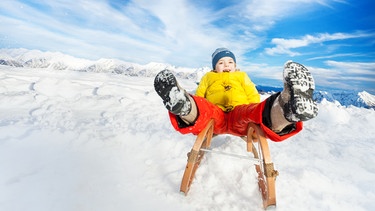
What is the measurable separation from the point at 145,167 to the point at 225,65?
5.70ft

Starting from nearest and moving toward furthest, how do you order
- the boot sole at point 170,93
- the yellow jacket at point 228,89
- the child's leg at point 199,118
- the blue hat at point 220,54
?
the boot sole at point 170,93, the child's leg at point 199,118, the yellow jacket at point 228,89, the blue hat at point 220,54

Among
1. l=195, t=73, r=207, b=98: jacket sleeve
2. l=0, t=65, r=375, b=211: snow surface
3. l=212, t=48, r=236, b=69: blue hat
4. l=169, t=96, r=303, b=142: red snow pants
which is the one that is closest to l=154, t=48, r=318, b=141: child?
l=169, t=96, r=303, b=142: red snow pants

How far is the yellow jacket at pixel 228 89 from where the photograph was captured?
314 cm

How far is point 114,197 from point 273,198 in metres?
1.27

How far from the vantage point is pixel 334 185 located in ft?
8.39

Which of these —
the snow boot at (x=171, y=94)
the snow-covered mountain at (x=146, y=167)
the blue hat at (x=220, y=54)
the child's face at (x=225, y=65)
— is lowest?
the snow-covered mountain at (x=146, y=167)

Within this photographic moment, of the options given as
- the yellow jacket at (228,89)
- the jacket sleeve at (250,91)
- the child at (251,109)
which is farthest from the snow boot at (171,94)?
the jacket sleeve at (250,91)

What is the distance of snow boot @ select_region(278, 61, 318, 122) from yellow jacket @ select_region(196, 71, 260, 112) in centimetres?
151

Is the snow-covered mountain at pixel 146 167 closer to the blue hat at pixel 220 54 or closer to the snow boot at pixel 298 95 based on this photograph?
the snow boot at pixel 298 95

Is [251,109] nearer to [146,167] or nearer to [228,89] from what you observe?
[228,89]

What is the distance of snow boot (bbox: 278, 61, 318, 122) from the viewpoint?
1.46m

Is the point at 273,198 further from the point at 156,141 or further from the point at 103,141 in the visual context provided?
the point at 103,141

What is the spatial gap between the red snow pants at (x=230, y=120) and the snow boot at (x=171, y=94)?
0.91ft

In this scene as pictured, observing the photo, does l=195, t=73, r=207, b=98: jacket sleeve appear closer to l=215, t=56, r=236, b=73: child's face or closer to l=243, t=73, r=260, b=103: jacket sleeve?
l=215, t=56, r=236, b=73: child's face
